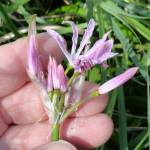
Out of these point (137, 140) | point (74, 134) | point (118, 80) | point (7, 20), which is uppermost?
point (7, 20)

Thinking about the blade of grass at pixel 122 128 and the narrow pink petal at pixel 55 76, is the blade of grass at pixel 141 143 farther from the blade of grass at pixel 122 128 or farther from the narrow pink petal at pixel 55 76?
the narrow pink petal at pixel 55 76

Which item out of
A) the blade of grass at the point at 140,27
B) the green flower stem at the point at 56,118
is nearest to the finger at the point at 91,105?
the green flower stem at the point at 56,118

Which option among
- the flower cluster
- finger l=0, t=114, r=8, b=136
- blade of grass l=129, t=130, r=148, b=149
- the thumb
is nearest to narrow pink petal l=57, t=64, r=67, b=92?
the flower cluster

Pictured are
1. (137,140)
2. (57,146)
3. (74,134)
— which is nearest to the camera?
(57,146)

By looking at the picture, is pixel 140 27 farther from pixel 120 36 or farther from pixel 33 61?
pixel 33 61

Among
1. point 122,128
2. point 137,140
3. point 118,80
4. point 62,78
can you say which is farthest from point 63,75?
point 137,140

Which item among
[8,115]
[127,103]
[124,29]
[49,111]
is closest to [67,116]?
[49,111]

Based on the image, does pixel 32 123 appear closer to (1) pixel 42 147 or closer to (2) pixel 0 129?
(2) pixel 0 129
